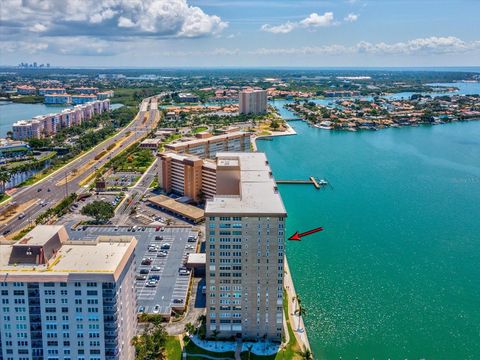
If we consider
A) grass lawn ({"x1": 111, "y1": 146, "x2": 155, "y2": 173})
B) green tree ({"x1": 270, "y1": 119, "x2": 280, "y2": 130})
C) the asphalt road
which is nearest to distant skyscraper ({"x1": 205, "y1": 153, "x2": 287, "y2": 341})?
the asphalt road

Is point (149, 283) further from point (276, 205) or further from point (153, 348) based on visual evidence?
point (276, 205)

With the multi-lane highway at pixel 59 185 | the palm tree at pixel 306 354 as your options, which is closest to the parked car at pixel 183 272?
the palm tree at pixel 306 354

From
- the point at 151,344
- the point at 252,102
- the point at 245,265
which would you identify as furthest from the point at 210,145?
the point at 252,102

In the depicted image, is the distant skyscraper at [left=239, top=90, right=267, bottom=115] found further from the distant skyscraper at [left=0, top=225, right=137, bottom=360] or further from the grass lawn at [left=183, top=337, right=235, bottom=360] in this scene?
the distant skyscraper at [left=0, top=225, right=137, bottom=360]

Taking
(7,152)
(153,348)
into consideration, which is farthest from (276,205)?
(7,152)

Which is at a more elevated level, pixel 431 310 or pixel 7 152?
pixel 7 152
